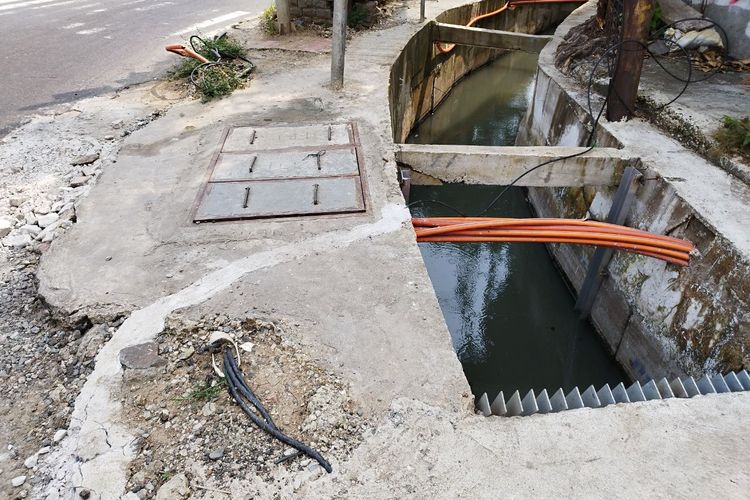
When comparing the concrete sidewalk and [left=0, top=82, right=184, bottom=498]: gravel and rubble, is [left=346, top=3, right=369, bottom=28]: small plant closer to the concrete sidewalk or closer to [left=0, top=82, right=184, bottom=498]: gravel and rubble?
[left=0, top=82, right=184, bottom=498]: gravel and rubble

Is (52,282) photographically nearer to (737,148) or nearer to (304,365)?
(304,365)

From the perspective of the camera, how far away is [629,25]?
4957mm

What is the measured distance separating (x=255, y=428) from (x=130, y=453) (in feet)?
1.88

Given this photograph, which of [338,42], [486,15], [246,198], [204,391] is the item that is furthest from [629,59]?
[486,15]

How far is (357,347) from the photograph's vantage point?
111 inches

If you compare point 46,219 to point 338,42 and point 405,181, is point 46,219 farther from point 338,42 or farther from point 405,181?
point 338,42

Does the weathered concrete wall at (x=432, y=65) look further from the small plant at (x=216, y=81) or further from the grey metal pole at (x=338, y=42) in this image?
the small plant at (x=216, y=81)

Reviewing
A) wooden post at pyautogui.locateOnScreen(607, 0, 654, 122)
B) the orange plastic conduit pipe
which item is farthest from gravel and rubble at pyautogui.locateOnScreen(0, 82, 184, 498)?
the orange plastic conduit pipe

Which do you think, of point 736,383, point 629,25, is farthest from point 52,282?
point 629,25

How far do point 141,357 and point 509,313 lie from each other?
15.1 ft

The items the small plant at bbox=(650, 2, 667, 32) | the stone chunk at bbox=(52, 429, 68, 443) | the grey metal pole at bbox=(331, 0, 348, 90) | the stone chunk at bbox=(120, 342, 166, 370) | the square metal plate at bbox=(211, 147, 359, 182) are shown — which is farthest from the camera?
the small plant at bbox=(650, 2, 667, 32)

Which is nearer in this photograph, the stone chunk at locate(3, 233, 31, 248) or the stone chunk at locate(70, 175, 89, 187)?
the stone chunk at locate(3, 233, 31, 248)

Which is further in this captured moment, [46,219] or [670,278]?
[670,278]

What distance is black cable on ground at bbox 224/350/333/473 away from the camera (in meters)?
2.24
